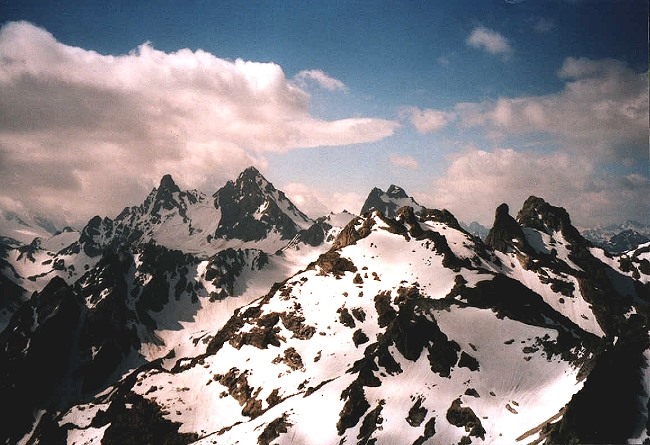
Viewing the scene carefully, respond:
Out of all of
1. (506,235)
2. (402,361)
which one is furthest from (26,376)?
(506,235)

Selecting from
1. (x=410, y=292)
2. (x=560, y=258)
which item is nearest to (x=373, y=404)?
(x=410, y=292)

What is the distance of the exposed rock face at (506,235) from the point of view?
183m

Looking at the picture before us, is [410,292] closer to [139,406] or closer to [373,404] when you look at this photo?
[373,404]

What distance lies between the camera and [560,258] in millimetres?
186875

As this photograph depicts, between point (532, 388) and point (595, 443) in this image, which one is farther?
point (532, 388)

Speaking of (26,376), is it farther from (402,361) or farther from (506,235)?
A: (506,235)

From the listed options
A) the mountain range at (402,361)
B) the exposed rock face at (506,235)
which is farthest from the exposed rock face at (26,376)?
the exposed rock face at (506,235)

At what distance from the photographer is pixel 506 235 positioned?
190 meters

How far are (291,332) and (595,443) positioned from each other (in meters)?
87.9

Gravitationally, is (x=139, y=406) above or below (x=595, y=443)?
above

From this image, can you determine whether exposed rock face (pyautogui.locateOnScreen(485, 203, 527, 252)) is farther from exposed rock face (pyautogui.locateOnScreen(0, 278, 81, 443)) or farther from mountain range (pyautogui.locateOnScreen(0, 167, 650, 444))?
exposed rock face (pyautogui.locateOnScreen(0, 278, 81, 443))

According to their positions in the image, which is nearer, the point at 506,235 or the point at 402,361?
the point at 402,361

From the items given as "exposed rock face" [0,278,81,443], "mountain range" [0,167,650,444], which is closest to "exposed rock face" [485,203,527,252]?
"mountain range" [0,167,650,444]

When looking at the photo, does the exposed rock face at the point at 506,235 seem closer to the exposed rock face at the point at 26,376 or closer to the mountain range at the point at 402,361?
the mountain range at the point at 402,361
